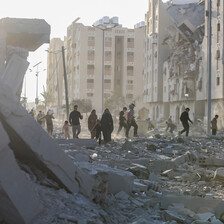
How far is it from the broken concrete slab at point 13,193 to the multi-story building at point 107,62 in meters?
77.3

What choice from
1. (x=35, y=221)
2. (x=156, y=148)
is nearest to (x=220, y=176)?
(x=35, y=221)

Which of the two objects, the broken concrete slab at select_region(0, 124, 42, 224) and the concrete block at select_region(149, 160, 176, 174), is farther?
the concrete block at select_region(149, 160, 176, 174)

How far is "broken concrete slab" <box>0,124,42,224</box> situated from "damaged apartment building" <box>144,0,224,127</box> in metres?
37.5

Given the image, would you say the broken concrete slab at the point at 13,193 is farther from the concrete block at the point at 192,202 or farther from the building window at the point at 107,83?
the building window at the point at 107,83

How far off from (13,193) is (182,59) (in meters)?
51.2

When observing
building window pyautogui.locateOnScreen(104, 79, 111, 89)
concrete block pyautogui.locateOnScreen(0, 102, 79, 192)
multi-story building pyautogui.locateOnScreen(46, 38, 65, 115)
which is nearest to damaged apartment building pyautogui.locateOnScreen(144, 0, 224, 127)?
building window pyautogui.locateOnScreen(104, 79, 111, 89)

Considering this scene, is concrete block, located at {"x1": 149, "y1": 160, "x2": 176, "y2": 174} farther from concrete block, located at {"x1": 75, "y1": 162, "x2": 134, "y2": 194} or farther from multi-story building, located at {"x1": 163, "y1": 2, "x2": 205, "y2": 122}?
multi-story building, located at {"x1": 163, "y1": 2, "x2": 205, "y2": 122}

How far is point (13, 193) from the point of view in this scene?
4.16 m

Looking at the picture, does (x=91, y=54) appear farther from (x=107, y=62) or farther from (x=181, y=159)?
(x=181, y=159)

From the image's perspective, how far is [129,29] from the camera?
8575 centimetres

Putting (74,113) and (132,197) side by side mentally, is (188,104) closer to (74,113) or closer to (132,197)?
(74,113)

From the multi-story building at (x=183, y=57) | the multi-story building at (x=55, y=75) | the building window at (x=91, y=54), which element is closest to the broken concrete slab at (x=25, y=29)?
the multi-story building at (x=183, y=57)

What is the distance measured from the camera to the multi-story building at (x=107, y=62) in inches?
3275

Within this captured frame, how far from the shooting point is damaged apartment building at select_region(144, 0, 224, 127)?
42.2m
